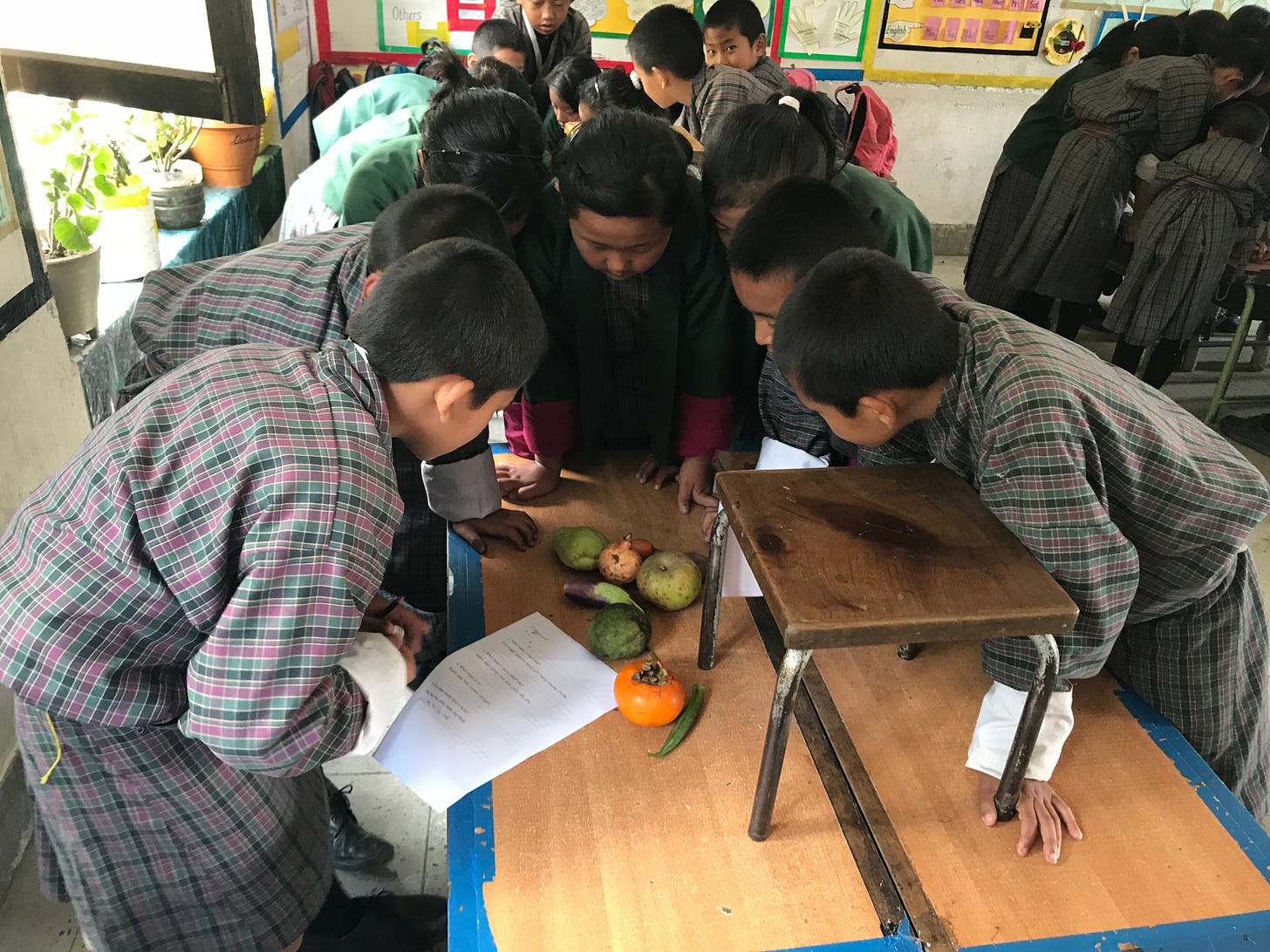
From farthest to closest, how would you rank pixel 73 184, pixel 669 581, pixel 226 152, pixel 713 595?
pixel 226 152 → pixel 73 184 → pixel 669 581 → pixel 713 595

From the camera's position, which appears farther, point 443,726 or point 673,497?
point 673,497

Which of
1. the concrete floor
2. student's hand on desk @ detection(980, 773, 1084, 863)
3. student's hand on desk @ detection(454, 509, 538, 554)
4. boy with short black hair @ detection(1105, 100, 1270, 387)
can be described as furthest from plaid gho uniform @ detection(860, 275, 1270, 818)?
boy with short black hair @ detection(1105, 100, 1270, 387)

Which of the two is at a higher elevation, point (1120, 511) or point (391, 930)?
point (1120, 511)

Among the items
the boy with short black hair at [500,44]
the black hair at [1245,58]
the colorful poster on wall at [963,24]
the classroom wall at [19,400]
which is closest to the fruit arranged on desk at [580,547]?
the classroom wall at [19,400]

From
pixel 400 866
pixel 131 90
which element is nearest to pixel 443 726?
pixel 400 866

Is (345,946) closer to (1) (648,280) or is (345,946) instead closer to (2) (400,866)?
(2) (400,866)

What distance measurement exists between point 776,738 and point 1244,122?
Result: 3.72 metres

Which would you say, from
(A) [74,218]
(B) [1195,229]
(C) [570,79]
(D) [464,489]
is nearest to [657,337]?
(D) [464,489]

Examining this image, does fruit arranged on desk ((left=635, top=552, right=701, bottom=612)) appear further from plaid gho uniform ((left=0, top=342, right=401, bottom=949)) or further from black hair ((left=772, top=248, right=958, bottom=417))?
plaid gho uniform ((left=0, top=342, right=401, bottom=949))

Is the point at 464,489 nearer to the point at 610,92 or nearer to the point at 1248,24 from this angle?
the point at 610,92

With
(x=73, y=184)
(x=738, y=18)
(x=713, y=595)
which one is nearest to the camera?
(x=713, y=595)

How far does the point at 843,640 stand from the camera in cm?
92

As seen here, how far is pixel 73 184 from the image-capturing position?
7.95ft

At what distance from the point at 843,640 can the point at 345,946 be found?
1.21m
